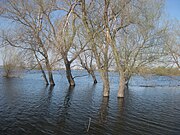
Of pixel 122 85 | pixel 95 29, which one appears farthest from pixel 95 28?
pixel 122 85

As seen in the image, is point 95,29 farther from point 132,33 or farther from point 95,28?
point 132,33

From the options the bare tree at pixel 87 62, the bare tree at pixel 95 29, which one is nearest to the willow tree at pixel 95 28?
the bare tree at pixel 95 29

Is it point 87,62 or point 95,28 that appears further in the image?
point 87,62

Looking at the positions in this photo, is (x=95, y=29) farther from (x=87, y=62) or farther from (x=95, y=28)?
(x=87, y=62)

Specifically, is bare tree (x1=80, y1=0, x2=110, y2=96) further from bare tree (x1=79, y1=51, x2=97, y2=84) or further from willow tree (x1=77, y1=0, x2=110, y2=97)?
bare tree (x1=79, y1=51, x2=97, y2=84)

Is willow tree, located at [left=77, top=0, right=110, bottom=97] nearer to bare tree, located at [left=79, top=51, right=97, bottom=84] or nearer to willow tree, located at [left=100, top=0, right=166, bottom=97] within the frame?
willow tree, located at [left=100, top=0, right=166, bottom=97]

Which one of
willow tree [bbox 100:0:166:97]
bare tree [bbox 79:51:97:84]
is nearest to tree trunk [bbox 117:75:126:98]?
willow tree [bbox 100:0:166:97]

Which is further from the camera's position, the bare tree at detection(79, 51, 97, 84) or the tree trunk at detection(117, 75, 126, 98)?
the bare tree at detection(79, 51, 97, 84)

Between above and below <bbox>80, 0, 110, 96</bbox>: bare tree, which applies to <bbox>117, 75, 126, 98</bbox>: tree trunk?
below

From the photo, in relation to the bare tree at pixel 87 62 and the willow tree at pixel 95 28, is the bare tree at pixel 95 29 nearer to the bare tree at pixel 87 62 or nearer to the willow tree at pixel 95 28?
the willow tree at pixel 95 28

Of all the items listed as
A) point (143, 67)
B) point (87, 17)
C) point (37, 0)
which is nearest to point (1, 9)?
point (37, 0)

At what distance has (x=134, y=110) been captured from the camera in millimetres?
14094

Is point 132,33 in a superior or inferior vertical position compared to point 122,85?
superior

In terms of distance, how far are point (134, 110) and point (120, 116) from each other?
234 centimetres
